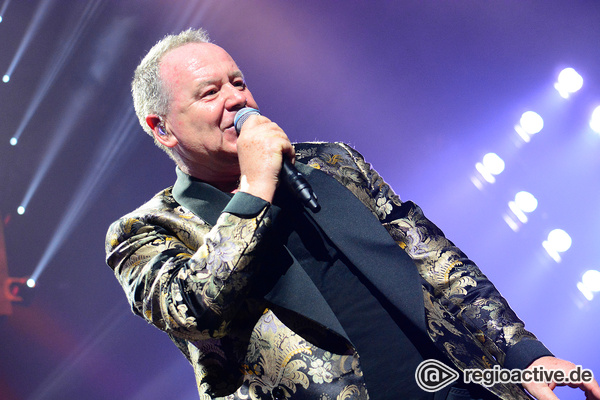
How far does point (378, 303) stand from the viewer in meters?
1.13

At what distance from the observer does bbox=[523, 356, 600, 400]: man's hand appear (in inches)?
43.4

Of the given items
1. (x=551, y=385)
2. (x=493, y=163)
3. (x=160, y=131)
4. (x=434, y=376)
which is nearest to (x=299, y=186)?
(x=434, y=376)

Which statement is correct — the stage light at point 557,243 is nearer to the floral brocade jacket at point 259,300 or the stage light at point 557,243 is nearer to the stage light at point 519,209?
the stage light at point 519,209

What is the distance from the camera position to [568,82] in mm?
3420

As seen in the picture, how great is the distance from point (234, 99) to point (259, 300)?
0.52 meters

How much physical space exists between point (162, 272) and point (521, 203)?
3.21 m

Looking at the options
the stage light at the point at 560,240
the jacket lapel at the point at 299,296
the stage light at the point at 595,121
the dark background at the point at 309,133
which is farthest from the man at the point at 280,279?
the stage light at the point at 595,121

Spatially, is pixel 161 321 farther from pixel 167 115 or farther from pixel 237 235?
pixel 167 115

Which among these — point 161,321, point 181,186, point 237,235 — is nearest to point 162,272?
point 161,321

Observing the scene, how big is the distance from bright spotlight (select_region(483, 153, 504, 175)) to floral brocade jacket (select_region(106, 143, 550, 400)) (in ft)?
8.08

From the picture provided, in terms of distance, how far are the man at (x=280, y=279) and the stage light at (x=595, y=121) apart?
8.84 feet

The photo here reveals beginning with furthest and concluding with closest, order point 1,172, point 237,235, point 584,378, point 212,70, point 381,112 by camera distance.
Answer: point 381,112, point 1,172, point 212,70, point 584,378, point 237,235

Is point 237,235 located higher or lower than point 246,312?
higher

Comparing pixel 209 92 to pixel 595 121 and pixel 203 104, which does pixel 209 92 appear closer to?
pixel 203 104
